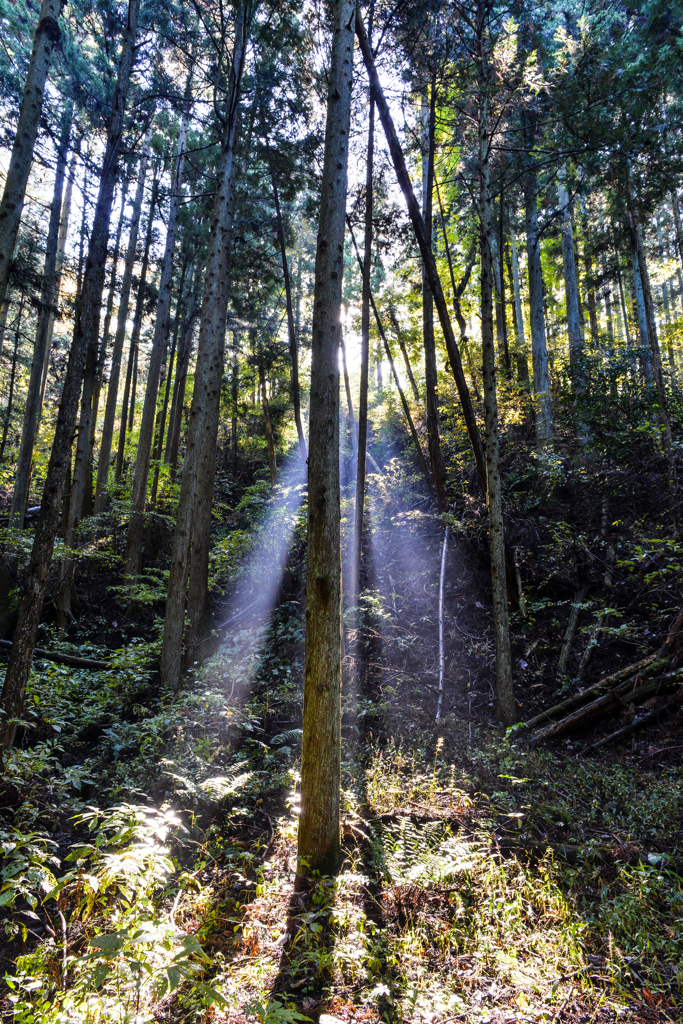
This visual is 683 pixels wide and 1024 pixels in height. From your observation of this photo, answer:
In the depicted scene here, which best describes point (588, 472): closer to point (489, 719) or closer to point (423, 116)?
point (489, 719)

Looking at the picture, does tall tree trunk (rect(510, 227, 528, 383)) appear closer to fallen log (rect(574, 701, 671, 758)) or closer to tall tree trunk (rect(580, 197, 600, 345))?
tall tree trunk (rect(580, 197, 600, 345))

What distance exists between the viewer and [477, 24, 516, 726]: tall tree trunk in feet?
20.6

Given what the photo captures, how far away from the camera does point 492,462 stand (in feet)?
20.8

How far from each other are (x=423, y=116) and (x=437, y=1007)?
15.3m

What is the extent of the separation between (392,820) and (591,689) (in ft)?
10.4

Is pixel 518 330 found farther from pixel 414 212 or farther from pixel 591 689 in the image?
pixel 591 689

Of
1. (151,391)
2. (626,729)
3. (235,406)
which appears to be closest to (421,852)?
(626,729)

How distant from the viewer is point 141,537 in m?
11.8

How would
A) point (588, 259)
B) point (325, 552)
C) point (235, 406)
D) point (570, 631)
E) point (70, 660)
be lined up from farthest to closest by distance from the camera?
1. point (235, 406)
2. point (588, 259)
3. point (70, 660)
4. point (570, 631)
5. point (325, 552)

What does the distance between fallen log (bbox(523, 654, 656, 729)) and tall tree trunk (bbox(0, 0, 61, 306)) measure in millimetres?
8917

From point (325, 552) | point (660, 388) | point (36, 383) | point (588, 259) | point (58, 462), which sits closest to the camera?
point (325, 552)

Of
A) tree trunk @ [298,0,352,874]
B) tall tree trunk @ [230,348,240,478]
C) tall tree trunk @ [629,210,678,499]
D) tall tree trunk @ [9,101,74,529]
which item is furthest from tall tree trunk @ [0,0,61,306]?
tall tree trunk @ [230,348,240,478]

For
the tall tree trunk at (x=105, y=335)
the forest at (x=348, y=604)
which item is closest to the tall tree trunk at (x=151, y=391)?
the forest at (x=348, y=604)

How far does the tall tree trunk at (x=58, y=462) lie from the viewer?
490cm
